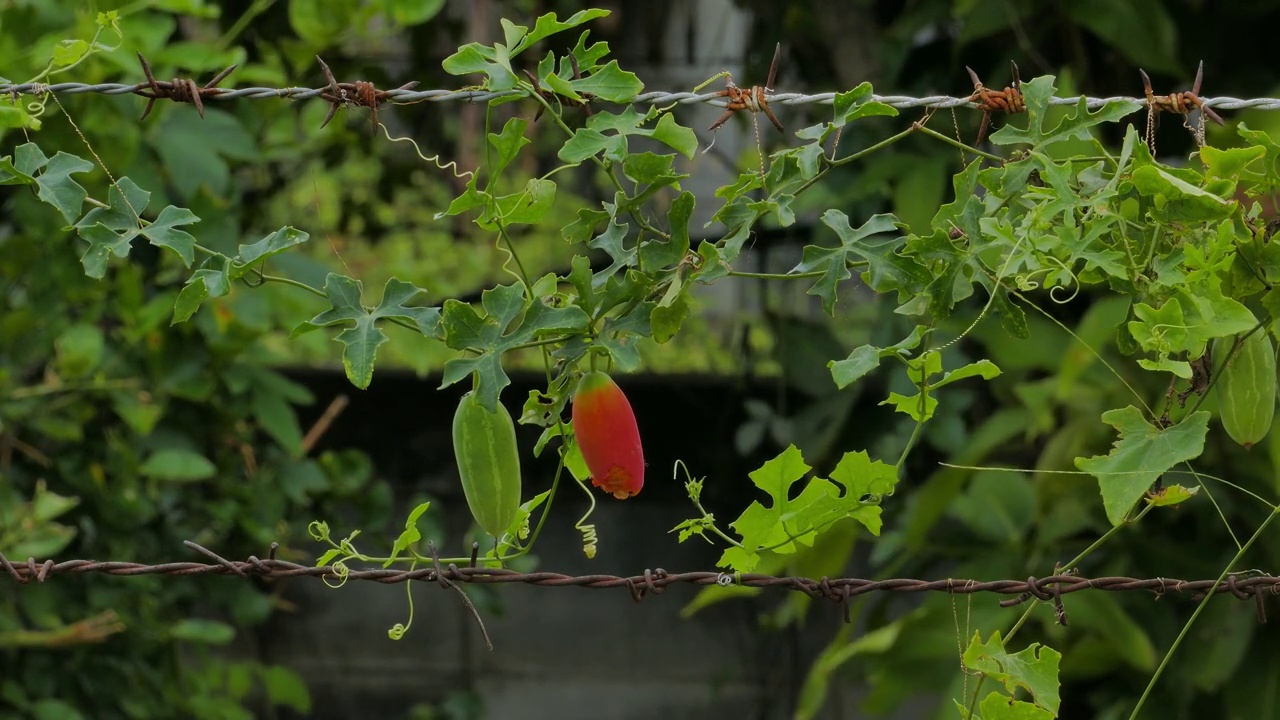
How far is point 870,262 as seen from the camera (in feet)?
3.15

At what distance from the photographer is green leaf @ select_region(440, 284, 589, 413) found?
0.89m

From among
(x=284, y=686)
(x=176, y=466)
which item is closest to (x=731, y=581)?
(x=176, y=466)

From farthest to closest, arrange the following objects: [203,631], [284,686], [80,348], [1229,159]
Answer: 1. [284,686]
2. [203,631]
3. [80,348]
4. [1229,159]

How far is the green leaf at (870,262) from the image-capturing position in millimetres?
951

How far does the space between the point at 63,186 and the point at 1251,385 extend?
32.2 inches

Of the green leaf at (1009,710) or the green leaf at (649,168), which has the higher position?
the green leaf at (649,168)

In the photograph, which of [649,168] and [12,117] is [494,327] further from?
[12,117]

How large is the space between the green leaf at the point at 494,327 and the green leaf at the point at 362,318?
0.02 m

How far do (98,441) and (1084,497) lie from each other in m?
1.40

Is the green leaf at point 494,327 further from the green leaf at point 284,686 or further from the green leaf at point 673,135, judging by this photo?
the green leaf at point 284,686

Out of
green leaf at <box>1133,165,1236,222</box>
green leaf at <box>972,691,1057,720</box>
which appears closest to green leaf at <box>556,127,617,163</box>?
green leaf at <box>1133,165,1236,222</box>

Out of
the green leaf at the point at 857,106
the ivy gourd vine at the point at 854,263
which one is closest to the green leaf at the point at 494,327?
the ivy gourd vine at the point at 854,263

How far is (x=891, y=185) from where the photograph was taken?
2281 mm

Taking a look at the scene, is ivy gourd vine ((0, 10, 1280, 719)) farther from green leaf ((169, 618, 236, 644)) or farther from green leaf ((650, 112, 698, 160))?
green leaf ((169, 618, 236, 644))
